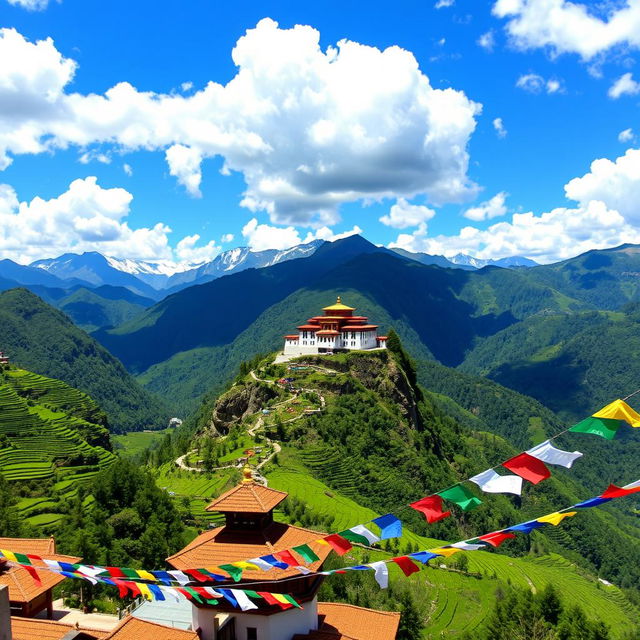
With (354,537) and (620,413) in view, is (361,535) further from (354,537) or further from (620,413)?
(620,413)

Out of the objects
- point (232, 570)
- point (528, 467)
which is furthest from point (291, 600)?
point (528, 467)

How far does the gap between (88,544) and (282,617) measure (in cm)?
2132

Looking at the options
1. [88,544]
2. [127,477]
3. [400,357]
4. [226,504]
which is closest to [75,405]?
[400,357]

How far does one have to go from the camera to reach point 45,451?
67.5 meters

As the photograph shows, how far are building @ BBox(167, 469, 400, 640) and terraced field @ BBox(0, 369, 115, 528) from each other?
114 feet

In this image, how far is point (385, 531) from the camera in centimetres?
1609

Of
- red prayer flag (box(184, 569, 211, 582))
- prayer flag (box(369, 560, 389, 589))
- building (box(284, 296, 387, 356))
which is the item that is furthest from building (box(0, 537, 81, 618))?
building (box(284, 296, 387, 356))

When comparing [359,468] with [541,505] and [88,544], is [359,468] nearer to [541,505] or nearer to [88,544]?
[88,544]

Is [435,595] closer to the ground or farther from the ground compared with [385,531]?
closer to the ground

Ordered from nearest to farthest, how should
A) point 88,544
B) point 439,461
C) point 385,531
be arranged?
point 385,531, point 88,544, point 439,461

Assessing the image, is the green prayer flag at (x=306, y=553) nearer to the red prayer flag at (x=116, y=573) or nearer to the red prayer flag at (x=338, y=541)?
the red prayer flag at (x=338, y=541)

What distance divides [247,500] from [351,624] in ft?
21.4

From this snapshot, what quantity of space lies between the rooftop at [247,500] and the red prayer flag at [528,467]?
28.7 ft

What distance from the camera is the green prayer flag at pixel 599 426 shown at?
1372cm
